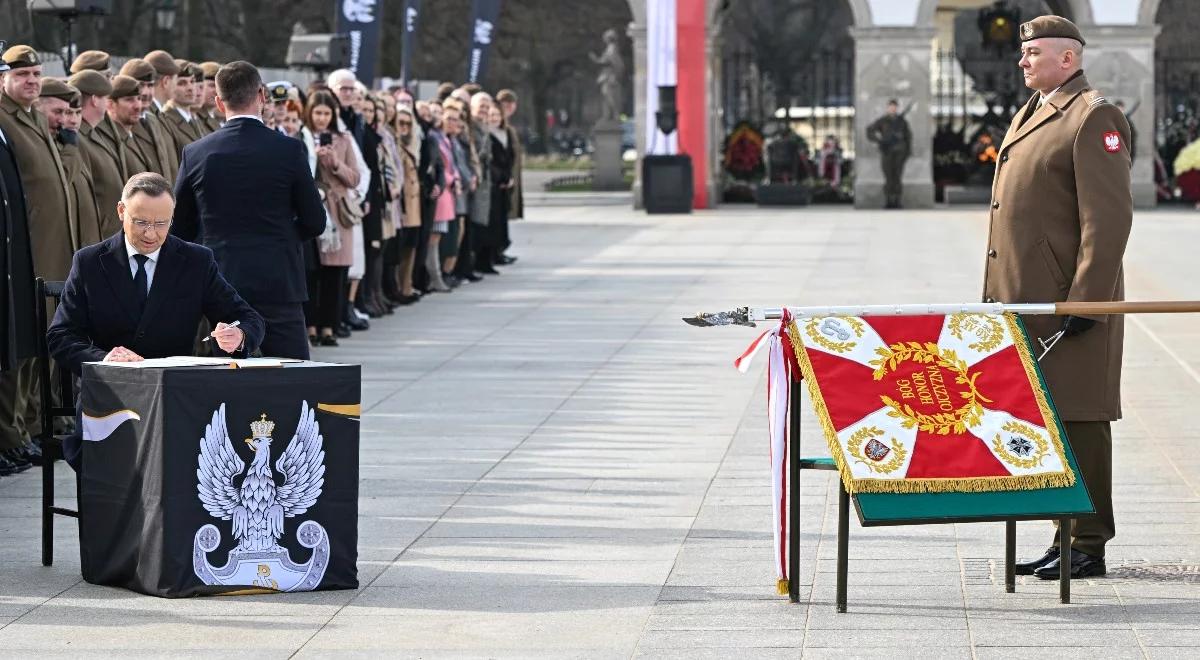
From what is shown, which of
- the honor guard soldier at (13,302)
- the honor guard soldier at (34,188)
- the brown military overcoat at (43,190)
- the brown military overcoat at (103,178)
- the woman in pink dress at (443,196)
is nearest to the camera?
the honor guard soldier at (13,302)

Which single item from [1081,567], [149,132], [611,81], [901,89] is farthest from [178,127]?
[611,81]

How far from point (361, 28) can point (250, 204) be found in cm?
1712

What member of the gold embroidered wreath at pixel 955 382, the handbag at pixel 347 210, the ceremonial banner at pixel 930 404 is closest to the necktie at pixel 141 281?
the ceremonial banner at pixel 930 404

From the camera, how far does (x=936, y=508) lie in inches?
251

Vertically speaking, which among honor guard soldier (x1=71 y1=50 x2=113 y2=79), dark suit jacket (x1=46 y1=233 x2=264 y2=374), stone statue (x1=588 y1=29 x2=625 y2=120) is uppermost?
stone statue (x1=588 y1=29 x2=625 y2=120)

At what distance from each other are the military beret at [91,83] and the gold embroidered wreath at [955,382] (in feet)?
16.7

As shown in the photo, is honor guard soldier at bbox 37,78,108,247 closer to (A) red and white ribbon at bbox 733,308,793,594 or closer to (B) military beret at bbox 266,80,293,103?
(B) military beret at bbox 266,80,293,103

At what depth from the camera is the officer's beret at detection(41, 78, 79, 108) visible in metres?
9.82

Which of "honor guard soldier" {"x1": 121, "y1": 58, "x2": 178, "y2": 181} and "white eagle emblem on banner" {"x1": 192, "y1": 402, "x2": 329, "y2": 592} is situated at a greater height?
"honor guard soldier" {"x1": 121, "y1": 58, "x2": 178, "y2": 181}

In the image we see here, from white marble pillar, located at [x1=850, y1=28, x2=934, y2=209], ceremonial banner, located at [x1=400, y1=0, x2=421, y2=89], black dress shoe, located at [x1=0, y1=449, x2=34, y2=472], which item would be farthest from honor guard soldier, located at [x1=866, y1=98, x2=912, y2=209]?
black dress shoe, located at [x1=0, y1=449, x2=34, y2=472]

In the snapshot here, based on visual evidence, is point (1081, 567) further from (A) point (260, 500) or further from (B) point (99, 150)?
(B) point (99, 150)

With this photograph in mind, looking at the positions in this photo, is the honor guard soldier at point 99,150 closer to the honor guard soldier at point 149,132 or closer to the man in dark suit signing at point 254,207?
the honor guard soldier at point 149,132

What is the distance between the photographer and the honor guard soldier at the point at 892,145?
34.7 m

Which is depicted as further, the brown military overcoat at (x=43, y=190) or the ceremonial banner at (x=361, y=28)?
the ceremonial banner at (x=361, y=28)
